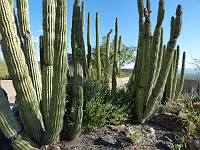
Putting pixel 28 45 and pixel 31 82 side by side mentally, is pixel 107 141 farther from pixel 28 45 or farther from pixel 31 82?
pixel 28 45

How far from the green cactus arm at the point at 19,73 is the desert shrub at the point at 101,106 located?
82 cm

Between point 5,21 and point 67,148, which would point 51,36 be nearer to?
point 5,21

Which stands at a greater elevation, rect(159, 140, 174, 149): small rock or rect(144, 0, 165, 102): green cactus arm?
rect(144, 0, 165, 102): green cactus arm

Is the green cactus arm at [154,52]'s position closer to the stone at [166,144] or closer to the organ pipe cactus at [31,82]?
the stone at [166,144]

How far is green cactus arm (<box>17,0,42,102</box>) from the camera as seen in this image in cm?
355

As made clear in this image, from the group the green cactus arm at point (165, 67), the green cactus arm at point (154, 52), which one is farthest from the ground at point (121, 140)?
the green cactus arm at point (154, 52)

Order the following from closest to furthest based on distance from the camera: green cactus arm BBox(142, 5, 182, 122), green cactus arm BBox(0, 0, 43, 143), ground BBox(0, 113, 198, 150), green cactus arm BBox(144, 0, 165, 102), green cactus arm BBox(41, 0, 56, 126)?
1. green cactus arm BBox(0, 0, 43, 143)
2. green cactus arm BBox(41, 0, 56, 126)
3. ground BBox(0, 113, 198, 150)
4. green cactus arm BBox(142, 5, 182, 122)
5. green cactus arm BBox(144, 0, 165, 102)

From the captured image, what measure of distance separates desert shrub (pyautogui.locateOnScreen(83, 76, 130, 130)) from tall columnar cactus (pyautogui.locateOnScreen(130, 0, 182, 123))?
334 mm

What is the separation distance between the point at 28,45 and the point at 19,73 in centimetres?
79

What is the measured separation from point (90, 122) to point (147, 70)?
141 centimetres

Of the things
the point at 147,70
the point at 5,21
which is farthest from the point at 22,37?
the point at 147,70

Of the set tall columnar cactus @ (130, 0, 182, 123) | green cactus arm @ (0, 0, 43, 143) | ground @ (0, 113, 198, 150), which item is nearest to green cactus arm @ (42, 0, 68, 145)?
green cactus arm @ (0, 0, 43, 143)

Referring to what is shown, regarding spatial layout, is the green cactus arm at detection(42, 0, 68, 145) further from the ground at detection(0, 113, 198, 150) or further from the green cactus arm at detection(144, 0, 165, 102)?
the green cactus arm at detection(144, 0, 165, 102)

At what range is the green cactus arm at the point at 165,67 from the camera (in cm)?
386
